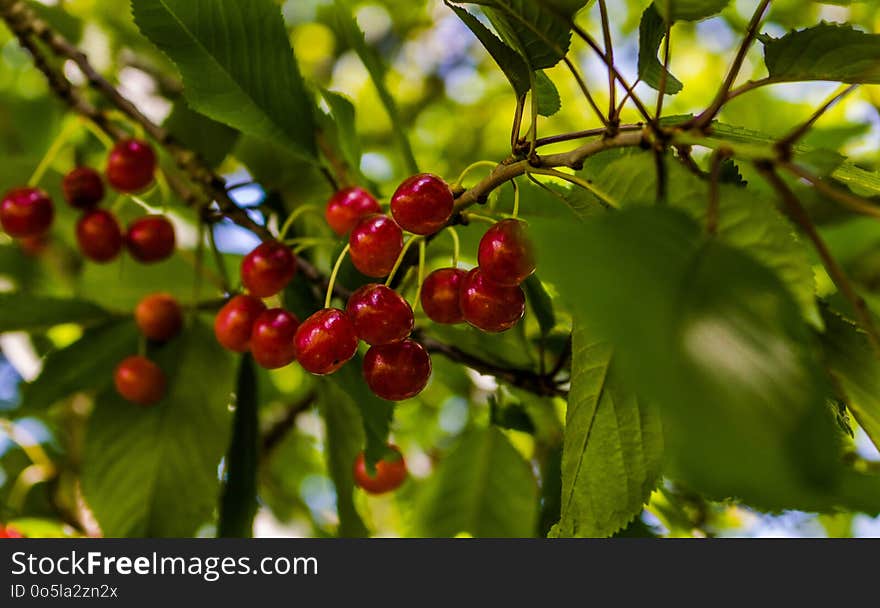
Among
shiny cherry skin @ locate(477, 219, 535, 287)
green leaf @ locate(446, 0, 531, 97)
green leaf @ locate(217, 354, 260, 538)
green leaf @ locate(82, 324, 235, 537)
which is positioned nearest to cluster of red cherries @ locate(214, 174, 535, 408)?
shiny cherry skin @ locate(477, 219, 535, 287)

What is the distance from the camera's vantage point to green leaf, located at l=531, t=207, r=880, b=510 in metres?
0.37

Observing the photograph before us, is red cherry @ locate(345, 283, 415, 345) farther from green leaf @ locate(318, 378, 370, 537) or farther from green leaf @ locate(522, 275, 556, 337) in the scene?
green leaf @ locate(318, 378, 370, 537)

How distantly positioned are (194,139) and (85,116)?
0.24 m

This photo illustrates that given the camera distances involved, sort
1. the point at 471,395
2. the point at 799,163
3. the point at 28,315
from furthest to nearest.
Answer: the point at 471,395 < the point at 28,315 < the point at 799,163

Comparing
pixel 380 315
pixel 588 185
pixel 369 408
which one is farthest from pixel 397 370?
pixel 588 185

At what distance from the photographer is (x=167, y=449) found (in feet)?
4.36

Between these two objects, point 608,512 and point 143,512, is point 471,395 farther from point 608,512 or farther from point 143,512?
point 608,512

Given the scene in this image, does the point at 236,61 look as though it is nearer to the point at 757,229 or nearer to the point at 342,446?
the point at 342,446

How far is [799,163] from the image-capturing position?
556mm

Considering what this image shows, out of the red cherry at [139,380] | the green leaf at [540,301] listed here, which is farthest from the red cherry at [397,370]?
the red cherry at [139,380]

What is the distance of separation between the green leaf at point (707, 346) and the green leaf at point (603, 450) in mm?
289

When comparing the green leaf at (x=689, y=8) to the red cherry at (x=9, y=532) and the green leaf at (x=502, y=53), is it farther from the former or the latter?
the red cherry at (x=9, y=532)

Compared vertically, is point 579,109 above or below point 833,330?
above

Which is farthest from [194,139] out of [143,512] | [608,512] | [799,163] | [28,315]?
[799,163]
